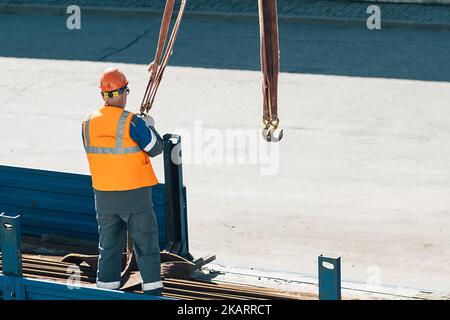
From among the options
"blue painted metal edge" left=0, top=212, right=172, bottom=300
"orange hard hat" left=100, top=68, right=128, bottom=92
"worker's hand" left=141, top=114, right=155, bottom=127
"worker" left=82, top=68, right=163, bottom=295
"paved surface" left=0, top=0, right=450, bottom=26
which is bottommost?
"blue painted metal edge" left=0, top=212, right=172, bottom=300

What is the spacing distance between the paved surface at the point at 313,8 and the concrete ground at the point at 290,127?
43cm

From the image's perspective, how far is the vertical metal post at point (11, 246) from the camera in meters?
8.74

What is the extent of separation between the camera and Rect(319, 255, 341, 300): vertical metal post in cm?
767

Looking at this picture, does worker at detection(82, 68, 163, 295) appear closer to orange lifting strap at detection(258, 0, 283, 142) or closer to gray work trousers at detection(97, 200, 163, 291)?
gray work trousers at detection(97, 200, 163, 291)

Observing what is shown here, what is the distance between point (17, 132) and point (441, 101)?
6518 mm

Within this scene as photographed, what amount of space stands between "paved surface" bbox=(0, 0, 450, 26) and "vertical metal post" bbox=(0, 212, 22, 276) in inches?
519

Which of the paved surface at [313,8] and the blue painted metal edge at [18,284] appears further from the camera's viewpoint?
the paved surface at [313,8]

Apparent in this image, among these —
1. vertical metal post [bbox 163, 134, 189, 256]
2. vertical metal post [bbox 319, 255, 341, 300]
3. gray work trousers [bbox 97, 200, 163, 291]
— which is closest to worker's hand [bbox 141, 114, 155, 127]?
gray work trousers [bbox 97, 200, 163, 291]

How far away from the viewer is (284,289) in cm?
1007

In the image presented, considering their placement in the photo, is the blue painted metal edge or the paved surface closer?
the blue painted metal edge

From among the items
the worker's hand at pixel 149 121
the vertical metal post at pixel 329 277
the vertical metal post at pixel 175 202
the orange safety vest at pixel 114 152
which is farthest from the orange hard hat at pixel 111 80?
the vertical metal post at pixel 329 277

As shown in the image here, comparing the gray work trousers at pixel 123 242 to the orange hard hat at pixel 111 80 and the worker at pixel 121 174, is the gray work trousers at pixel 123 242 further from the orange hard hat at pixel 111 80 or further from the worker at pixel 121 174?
the orange hard hat at pixel 111 80

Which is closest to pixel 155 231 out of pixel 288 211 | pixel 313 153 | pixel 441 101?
pixel 288 211
